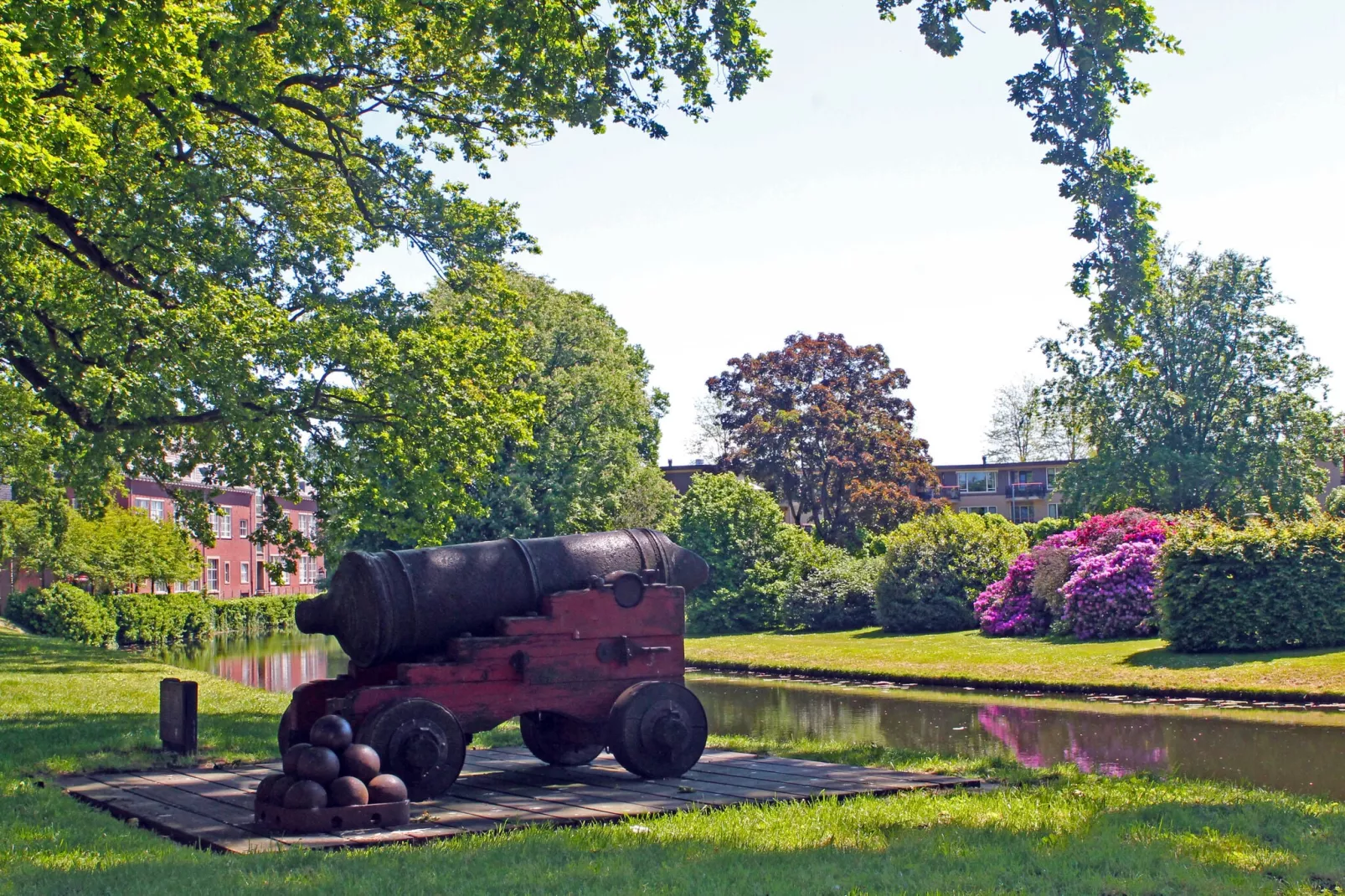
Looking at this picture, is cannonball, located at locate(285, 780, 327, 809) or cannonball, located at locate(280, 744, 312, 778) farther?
cannonball, located at locate(280, 744, 312, 778)

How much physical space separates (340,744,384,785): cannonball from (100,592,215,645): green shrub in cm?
4267

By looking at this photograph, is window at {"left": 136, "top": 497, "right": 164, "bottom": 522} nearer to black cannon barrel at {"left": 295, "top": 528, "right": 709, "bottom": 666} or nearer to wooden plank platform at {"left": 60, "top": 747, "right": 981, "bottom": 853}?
wooden plank platform at {"left": 60, "top": 747, "right": 981, "bottom": 853}

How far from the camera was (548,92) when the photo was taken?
13219mm

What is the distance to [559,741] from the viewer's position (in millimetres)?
10922

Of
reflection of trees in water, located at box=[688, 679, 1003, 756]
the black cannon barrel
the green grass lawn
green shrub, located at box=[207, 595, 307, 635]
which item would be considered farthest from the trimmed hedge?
the black cannon barrel

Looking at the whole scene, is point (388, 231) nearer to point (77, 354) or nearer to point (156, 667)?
point (77, 354)

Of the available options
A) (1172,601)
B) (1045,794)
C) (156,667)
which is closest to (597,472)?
(156,667)

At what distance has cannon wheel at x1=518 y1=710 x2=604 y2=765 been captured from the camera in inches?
427

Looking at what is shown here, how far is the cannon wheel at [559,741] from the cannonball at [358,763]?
2467mm

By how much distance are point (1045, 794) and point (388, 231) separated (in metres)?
14.3

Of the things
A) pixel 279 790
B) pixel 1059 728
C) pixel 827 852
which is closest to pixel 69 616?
pixel 1059 728

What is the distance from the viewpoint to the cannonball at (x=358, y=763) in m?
8.32

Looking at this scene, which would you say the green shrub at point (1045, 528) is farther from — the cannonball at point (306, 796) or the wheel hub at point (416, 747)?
the cannonball at point (306, 796)

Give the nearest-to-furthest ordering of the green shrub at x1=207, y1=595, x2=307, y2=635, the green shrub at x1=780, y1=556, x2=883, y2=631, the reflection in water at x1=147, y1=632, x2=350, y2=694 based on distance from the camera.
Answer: the reflection in water at x1=147, y1=632, x2=350, y2=694 < the green shrub at x1=780, y1=556, x2=883, y2=631 < the green shrub at x1=207, y1=595, x2=307, y2=635
